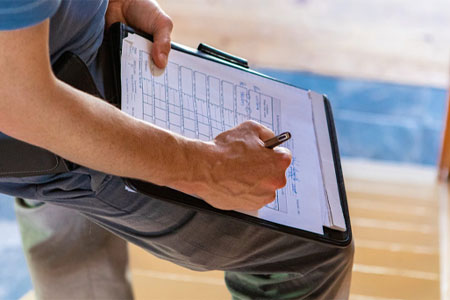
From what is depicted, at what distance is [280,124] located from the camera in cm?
101

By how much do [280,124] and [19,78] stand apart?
431mm

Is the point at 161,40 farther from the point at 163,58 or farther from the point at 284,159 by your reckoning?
the point at 284,159

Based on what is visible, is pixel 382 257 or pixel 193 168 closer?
pixel 193 168

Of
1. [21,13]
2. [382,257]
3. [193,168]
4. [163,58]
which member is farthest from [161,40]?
[382,257]

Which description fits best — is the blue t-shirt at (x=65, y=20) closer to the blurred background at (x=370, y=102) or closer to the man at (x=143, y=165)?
the man at (x=143, y=165)

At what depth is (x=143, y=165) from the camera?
81 cm

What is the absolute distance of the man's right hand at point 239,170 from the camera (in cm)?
85

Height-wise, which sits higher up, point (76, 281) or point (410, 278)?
point (76, 281)

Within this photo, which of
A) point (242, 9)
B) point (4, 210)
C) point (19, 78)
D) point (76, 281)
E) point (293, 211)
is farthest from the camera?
point (242, 9)

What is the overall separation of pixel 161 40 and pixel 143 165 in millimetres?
248

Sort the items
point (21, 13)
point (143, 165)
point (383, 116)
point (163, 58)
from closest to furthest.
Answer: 1. point (21, 13)
2. point (143, 165)
3. point (163, 58)
4. point (383, 116)

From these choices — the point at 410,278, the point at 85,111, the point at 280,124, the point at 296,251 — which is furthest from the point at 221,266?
the point at 410,278

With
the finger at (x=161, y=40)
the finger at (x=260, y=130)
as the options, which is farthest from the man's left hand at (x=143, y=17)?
the finger at (x=260, y=130)

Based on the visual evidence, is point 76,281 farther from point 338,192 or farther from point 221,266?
point 338,192
